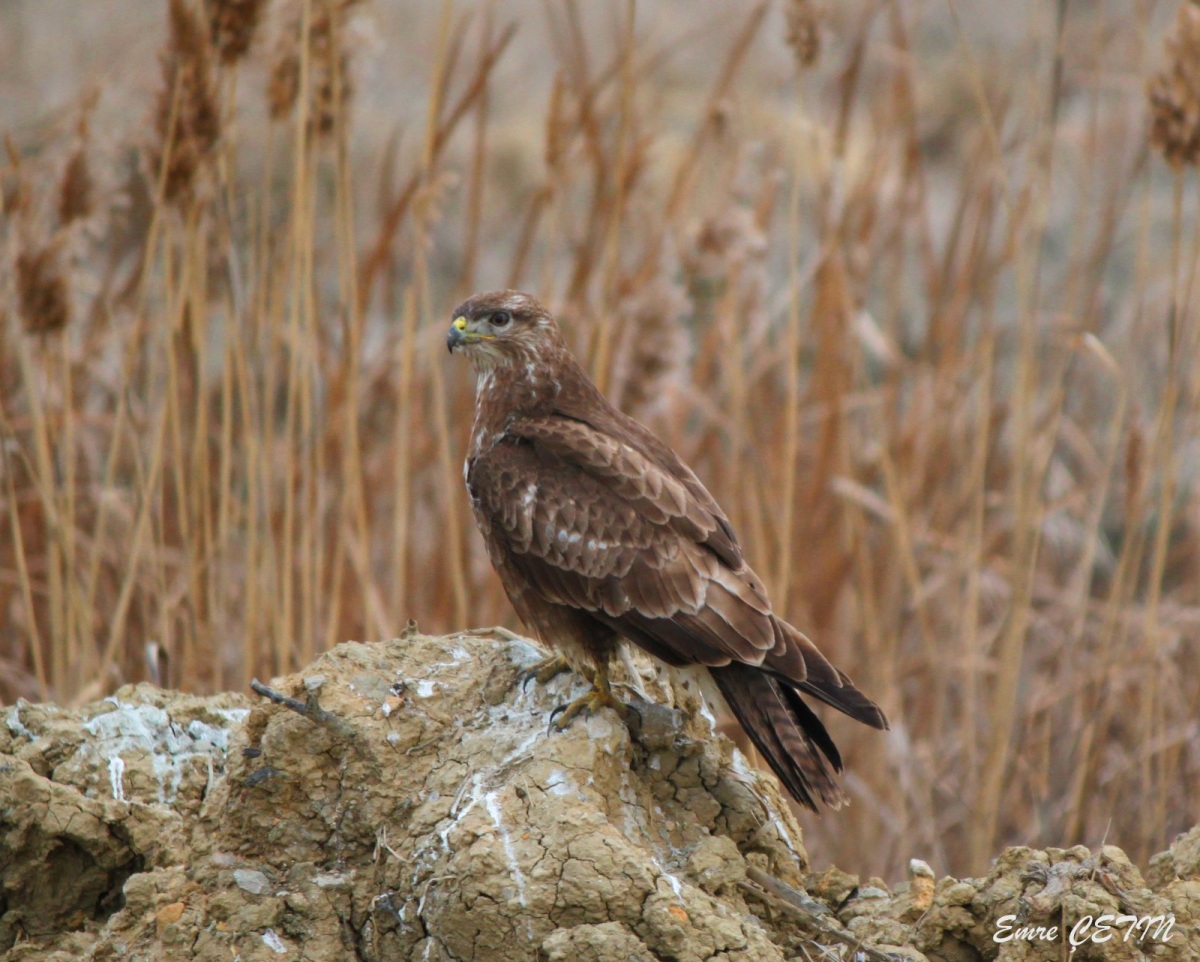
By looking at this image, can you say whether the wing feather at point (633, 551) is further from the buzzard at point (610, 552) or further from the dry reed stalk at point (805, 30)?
the dry reed stalk at point (805, 30)

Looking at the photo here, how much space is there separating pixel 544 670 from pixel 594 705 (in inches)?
7.6

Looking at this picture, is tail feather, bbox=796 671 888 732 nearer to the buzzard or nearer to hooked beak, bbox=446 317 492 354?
the buzzard

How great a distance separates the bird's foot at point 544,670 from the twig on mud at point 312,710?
14.6 inches

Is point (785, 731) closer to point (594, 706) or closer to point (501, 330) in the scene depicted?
point (594, 706)

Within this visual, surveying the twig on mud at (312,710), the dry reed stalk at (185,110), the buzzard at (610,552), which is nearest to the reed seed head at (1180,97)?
the buzzard at (610,552)

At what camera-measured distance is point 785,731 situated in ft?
9.57

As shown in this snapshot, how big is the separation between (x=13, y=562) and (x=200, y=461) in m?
1.24

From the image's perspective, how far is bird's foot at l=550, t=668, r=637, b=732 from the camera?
2.69 metres

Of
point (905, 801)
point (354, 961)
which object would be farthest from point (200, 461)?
point (905, 801)

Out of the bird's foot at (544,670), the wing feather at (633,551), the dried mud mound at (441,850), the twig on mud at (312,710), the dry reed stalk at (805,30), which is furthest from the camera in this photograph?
the dry reed stalk at (805,30)

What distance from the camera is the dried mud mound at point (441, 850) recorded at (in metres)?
2.33

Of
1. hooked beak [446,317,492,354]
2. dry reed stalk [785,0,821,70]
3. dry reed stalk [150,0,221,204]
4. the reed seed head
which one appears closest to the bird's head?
hooked beak [446,317,492,354]

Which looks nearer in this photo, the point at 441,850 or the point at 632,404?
the point at 441,850

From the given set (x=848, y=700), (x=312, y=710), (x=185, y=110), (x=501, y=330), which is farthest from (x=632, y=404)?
(x=312, y=710)
